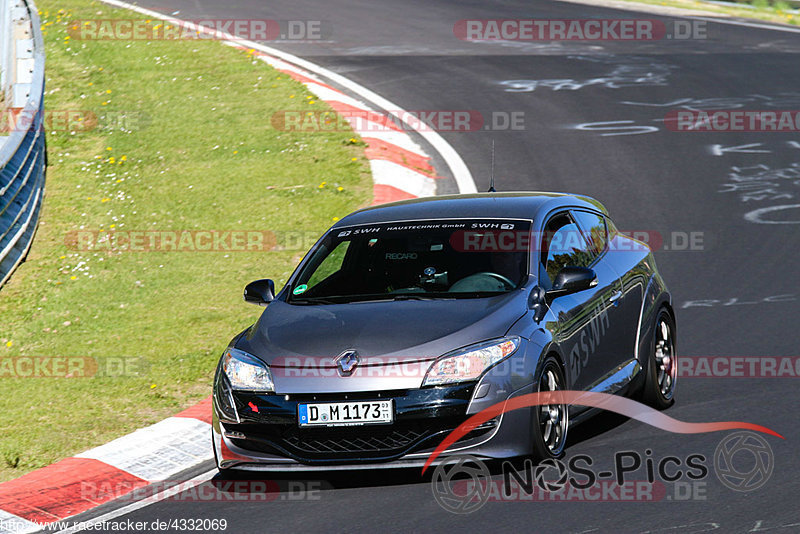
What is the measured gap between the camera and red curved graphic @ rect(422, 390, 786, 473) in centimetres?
648

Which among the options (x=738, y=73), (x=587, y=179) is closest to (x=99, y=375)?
(x=587, y=179)

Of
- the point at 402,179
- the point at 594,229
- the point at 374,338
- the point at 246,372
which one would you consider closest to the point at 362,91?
the point at 402,179

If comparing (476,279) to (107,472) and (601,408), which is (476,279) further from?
(107,472)

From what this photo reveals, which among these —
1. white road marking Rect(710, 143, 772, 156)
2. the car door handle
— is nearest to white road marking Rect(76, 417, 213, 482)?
the car door handle

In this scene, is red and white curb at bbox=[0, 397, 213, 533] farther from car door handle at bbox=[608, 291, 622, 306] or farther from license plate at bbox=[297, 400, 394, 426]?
car door handle at bbox=[608, 291, 622, 306]

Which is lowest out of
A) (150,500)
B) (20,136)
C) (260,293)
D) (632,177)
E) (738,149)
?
(150,500)

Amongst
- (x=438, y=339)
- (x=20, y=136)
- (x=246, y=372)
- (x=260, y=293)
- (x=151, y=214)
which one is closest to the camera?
(x=438, y=339)

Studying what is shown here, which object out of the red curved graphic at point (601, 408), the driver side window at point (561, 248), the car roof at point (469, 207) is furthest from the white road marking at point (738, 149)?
the red curved graphic at point (601, 408)

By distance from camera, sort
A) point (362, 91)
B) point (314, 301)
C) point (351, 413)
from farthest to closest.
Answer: point (362, 91) → point (314, 301) → point (351, 413)

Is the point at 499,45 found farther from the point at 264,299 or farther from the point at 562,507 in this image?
the point at 562,507

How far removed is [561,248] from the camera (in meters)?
7.92

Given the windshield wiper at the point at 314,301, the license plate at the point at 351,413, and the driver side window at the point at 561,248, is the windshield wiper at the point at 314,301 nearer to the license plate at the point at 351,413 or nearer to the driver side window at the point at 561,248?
the license plate at the point at 351,413

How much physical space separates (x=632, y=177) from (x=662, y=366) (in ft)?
21.8

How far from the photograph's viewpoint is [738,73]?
65.3 ft
